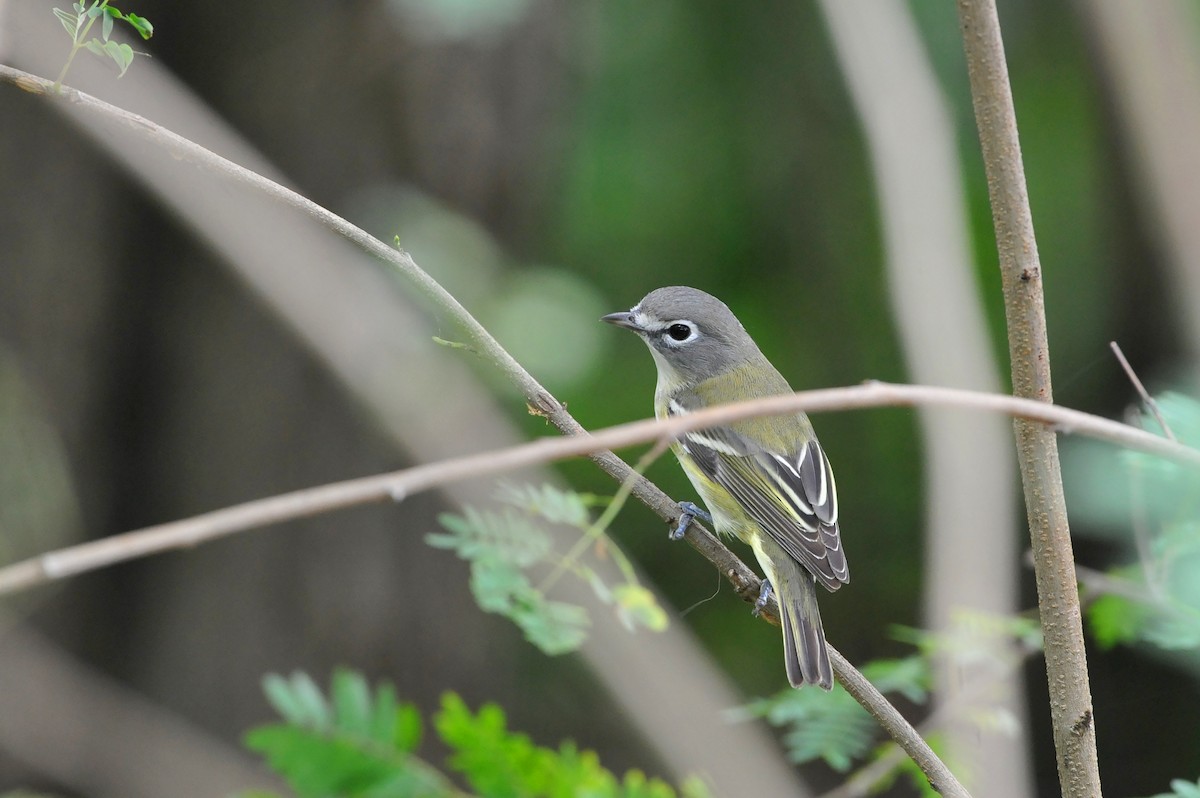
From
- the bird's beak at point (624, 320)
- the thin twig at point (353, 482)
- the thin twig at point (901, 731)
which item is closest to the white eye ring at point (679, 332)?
the bird's beak at point (624, 320)

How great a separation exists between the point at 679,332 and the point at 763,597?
148 cm

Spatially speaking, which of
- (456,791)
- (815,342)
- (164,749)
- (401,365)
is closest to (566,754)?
(456,791)

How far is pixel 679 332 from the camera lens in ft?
16.0

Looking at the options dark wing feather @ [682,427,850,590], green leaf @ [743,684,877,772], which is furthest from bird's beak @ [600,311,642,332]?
green leaf @ [743,684,877,772]

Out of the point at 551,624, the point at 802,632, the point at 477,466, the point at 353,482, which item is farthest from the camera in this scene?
the point at 802,632

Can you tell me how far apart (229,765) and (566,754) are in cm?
378

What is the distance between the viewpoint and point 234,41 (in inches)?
233

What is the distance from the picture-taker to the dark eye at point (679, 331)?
15.8ft

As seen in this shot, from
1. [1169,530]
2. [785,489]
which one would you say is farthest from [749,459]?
[1169,530]

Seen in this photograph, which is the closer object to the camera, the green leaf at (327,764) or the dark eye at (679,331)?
the green leaf at (327,764)

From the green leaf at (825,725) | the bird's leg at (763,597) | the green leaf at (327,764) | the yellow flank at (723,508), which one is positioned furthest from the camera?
the yellow flank at (723,508)

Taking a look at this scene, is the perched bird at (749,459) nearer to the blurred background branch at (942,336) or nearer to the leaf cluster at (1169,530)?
the blurred background branch at (942,336)

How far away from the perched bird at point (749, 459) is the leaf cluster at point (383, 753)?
1875 millimetres

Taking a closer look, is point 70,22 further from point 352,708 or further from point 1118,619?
point 1118,619
